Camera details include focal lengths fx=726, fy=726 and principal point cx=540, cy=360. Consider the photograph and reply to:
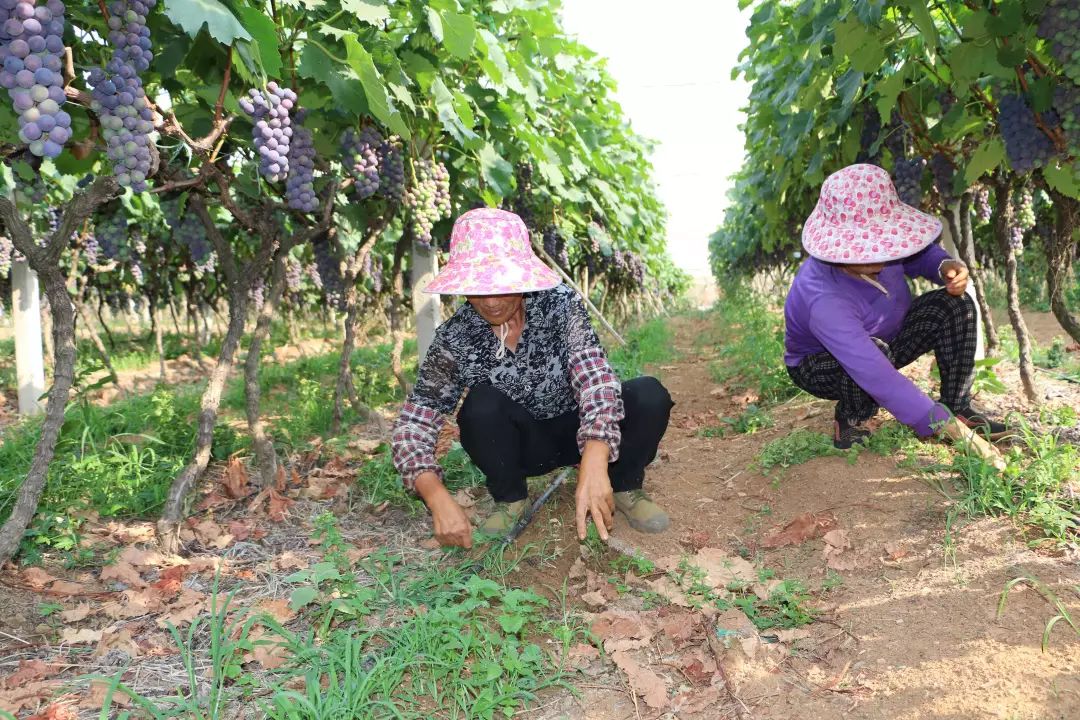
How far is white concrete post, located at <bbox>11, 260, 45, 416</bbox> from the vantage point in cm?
603

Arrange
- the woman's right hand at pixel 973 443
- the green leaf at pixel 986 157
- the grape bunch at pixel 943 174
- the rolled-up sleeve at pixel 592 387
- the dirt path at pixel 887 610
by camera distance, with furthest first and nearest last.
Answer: the grape bunch at pixel 943 174 < the green leaf at pixel 986 157 < the woman's right hand at pixel 973 443 < the rolled-up sleeve at pixel 592 387 < the dirt path at pixel 887 610

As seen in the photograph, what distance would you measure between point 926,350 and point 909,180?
1.15m

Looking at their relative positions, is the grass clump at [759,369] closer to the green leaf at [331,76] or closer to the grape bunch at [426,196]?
the grape bunch at [426,196]

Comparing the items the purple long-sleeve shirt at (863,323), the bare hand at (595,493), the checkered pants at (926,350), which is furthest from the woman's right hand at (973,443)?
the bare hand at (595,493)

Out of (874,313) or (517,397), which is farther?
(874,313)

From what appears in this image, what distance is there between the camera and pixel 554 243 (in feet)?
26.0

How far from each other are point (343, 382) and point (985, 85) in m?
3.74

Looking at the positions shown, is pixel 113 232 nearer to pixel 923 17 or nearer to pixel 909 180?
pixel 909 180

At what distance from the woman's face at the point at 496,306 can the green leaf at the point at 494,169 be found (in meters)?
1.81

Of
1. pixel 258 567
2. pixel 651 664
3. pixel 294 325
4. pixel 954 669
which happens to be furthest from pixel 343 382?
pixel 294 325

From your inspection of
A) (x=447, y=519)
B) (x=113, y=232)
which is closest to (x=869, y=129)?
(x=447, y=519)

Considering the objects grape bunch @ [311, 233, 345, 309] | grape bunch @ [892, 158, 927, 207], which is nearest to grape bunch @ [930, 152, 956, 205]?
grape bunch @ [892, 158, 927, 207]

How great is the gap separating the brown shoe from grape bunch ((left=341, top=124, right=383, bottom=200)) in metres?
2.07

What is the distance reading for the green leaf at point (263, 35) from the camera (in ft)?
7.39
